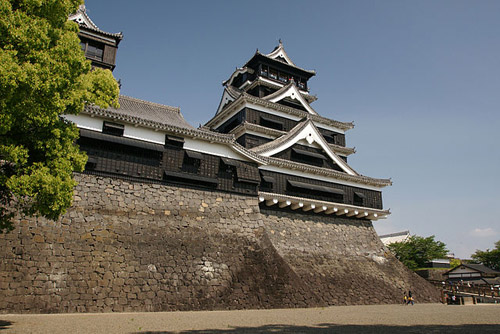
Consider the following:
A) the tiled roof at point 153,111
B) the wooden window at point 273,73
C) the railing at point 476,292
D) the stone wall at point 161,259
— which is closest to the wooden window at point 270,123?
the wooden window at point 273,73

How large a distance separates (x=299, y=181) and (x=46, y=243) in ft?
43.7

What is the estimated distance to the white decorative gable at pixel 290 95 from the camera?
89.0ft

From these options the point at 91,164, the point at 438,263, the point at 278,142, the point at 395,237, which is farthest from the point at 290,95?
the point at 395,237

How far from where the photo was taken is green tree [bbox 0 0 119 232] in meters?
7.04

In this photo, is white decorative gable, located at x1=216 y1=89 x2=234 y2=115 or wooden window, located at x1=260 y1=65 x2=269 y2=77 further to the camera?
wooden window, located at x1=260 y1=65 x2=269 y2=77

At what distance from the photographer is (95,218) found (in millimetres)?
13227

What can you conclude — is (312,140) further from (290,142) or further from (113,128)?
(113,128)

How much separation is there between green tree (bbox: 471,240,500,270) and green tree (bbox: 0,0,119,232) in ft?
176

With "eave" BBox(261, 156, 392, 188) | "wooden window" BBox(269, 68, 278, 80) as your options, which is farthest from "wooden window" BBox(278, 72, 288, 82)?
"eave" BBox(261, 156, 392, 188)

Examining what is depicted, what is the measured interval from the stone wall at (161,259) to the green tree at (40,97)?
391 centimetres

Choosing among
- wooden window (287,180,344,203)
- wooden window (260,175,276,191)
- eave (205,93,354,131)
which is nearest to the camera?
wooden window (260,175,276,191)

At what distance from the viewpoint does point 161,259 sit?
1352 centimetres

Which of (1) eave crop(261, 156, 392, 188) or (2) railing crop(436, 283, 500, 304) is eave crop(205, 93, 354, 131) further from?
(2) railing crop(436, 283, 500, 304)

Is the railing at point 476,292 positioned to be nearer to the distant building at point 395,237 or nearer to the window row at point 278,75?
the window row at point 278,75
